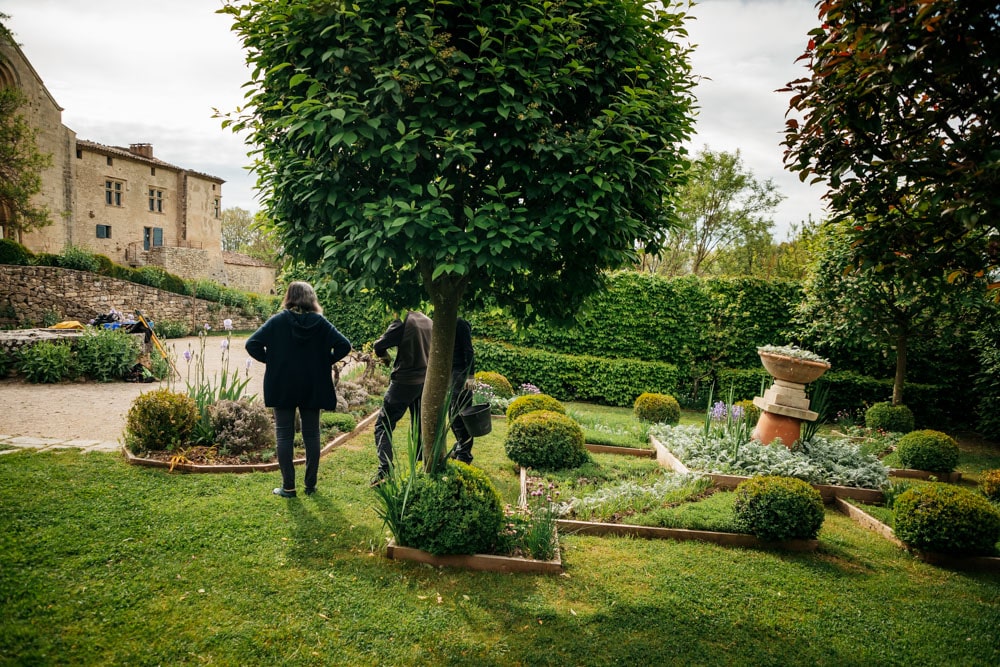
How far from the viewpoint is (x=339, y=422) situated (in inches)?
316

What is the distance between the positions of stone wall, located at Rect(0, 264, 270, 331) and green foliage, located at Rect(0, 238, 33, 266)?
2.02 feet

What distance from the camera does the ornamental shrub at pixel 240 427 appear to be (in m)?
6.34

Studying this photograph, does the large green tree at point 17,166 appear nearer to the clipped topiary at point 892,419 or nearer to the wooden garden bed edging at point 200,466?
the wooden garden bed edging at point 200,466

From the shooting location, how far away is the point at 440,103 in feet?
10.7

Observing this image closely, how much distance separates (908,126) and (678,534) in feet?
12.5

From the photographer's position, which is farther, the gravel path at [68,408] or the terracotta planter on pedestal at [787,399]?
the terracotta planter on pedestal at [787,399]

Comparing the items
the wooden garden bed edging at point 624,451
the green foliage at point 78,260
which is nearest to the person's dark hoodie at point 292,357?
the wooden garden bed edging at point 624,451

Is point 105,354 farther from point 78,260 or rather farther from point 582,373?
point 78,260

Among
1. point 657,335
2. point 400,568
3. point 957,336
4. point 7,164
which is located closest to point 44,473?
point 400,568

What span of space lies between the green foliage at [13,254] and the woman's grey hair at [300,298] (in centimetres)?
2017

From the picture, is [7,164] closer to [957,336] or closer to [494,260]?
A: [494,260]

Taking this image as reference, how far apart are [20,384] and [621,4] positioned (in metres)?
12.4

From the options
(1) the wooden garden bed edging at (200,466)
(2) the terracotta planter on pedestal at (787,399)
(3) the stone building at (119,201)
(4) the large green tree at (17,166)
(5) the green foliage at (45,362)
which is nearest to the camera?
(1) the wooden garden bed edging at (200,466)

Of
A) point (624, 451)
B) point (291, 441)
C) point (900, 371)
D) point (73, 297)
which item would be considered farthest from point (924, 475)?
point (73, 297)
